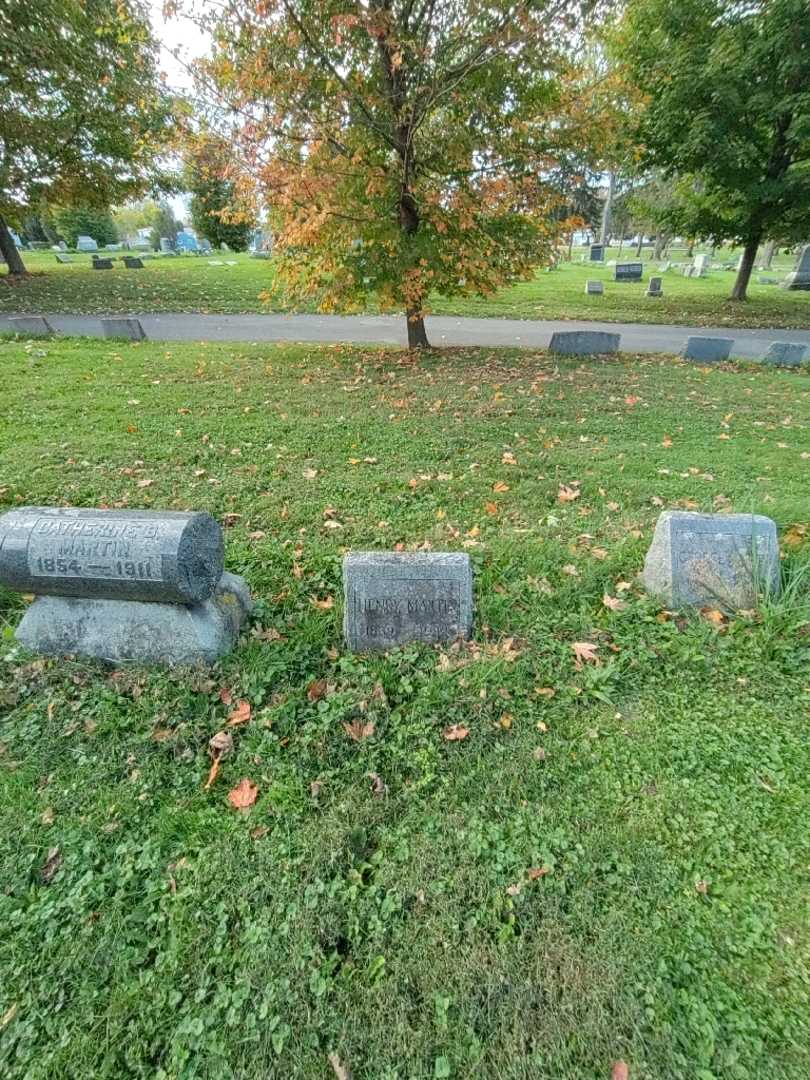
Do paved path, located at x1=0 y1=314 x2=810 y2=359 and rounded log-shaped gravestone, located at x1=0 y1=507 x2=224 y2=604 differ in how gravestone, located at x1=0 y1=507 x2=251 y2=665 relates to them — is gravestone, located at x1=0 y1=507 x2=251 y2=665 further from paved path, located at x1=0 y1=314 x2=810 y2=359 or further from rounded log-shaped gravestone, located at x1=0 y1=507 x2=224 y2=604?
paved path, located at x1=0 y1=314 x2=810 y2=359

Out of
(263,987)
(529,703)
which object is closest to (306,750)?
(263,987)

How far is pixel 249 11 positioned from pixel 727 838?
907 cm

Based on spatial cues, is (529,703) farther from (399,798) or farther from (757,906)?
(757,906)

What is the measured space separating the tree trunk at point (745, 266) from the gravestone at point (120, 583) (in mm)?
18661

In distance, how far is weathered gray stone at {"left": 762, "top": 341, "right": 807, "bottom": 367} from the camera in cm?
991

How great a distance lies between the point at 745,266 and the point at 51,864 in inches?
837

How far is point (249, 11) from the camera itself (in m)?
6.40

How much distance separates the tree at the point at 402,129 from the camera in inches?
261

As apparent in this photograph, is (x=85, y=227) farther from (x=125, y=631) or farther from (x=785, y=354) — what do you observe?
(x=125, y=631)

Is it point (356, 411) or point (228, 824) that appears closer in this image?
point (228, 824)

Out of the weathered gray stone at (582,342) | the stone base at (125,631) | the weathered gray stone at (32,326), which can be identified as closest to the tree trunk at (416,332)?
the weathered gray stone at (582,342)

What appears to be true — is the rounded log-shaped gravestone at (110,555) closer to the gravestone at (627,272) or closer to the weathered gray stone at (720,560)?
the weathered gray stone at (720,560)

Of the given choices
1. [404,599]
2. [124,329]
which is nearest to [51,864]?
[404,599]

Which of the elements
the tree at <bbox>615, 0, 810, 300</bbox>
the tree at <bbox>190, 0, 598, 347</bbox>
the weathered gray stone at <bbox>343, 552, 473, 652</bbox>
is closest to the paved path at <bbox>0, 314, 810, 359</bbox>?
the tree at <bbox>190, 0, 598, 347</bbox>
